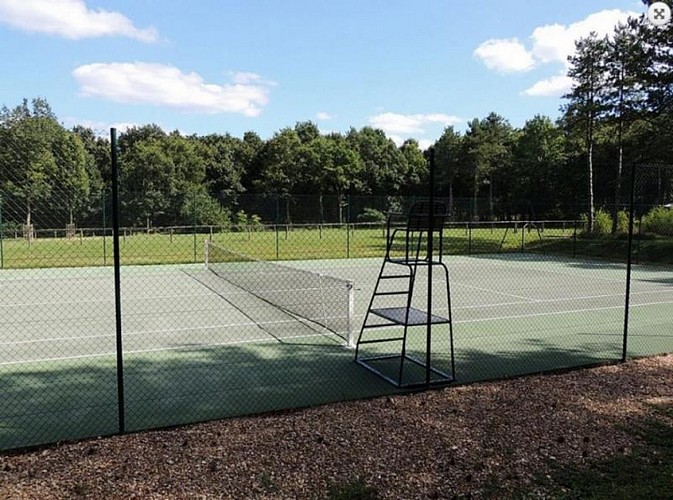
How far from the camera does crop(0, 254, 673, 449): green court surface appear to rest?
4441mm

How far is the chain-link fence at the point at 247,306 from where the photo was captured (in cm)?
473

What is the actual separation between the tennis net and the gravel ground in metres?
2.32

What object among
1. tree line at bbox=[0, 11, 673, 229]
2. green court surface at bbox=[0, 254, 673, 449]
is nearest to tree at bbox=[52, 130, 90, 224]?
tree line at bbox=[0, 11, 673, 229]

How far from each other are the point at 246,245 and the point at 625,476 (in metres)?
17.4

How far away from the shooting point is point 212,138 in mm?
57906

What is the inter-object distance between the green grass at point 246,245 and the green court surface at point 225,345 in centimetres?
350

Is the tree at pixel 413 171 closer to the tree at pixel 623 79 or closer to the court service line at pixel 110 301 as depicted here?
the tree at pixel 623 79

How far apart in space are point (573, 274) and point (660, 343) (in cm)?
832

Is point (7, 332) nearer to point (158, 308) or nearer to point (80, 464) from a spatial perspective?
point (158, 308)

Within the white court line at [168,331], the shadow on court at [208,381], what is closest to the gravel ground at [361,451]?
the shadow on court at [208,381]

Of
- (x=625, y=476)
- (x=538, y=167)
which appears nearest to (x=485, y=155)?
(x=538, y=167)

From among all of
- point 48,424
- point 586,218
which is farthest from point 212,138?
point 48,424

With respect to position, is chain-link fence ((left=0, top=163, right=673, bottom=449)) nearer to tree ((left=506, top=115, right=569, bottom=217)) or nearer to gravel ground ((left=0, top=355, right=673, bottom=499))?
gravel ground ((left=0, top=355, right=673, bottom=499))

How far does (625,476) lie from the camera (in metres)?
3.12
